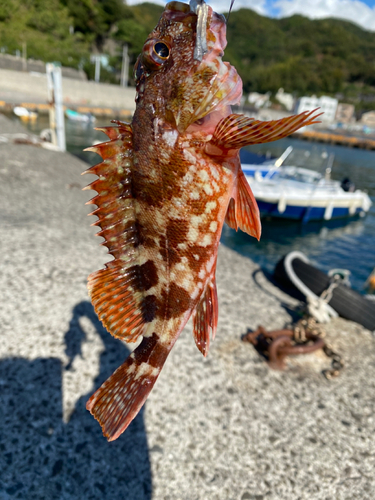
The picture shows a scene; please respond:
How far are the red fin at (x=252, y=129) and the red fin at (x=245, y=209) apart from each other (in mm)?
282

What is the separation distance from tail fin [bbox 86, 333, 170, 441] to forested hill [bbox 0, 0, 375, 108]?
7312cm

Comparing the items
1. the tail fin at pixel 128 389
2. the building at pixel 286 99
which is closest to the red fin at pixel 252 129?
the tail fin at pixel 128 389

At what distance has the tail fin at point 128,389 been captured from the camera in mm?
1628

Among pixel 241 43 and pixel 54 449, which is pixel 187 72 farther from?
pixel 241 43

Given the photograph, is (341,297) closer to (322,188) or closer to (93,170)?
(93,170)

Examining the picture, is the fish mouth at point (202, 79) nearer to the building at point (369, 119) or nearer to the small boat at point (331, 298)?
the small boat at point (331, 298)

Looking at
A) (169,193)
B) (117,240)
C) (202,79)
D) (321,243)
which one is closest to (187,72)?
(202,79)

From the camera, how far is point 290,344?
446 centimetres

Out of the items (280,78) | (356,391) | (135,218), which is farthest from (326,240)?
(280,78)

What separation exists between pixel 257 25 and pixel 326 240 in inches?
8333

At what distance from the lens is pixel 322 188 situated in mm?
17484

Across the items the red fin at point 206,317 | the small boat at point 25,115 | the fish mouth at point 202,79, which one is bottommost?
the red fin at point 206,317

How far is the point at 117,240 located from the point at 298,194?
1610cm

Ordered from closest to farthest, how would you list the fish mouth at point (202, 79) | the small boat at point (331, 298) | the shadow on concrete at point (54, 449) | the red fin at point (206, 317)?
the fish mouth at point (202, 79)
the red fin at point (206, 317)
the shadow on concrete at point (54, 449)
the small boat at point (331, 298)
